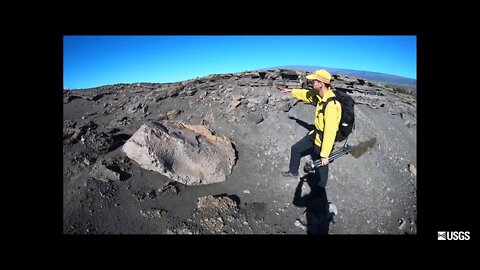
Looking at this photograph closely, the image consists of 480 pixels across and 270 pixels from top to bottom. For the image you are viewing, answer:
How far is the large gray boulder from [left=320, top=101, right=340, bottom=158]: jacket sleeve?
235cm

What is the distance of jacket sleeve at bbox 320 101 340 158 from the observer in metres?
3.06

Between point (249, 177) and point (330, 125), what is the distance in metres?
2.39

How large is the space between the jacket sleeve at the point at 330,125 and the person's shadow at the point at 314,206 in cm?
156

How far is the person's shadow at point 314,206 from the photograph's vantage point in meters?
4.16

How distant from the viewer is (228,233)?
3.90 m

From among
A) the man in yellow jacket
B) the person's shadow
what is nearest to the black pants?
the man in yellow jacket
